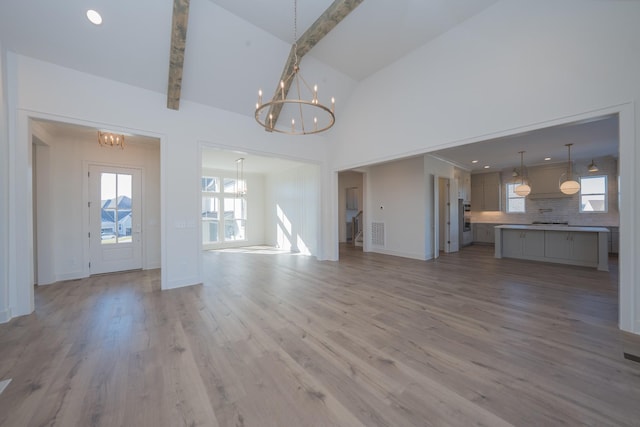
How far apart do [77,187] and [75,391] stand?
4850 mm

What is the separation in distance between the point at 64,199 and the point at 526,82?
8235 mm

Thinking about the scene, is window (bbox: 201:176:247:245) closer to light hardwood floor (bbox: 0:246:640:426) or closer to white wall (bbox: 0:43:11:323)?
light hardwood floor (bbox: 0:246:640:426)

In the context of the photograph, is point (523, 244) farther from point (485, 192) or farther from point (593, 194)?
point (593, 194)

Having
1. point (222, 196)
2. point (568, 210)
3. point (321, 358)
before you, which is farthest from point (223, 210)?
point (568, 210)

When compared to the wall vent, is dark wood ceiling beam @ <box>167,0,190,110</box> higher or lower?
higher

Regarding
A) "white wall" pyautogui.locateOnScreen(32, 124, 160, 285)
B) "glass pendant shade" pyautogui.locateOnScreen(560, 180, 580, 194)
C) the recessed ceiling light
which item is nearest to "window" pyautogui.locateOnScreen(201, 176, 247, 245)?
"white wall" pyautogui.locateOnScreen(32, 124, 160, 285)

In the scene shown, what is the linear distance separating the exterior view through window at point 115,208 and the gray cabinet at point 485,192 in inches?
456

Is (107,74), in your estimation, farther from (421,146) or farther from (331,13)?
(421,146)

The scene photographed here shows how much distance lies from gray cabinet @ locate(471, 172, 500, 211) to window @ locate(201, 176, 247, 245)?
9.27 meters

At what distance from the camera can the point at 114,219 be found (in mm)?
5332

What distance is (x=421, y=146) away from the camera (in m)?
4.52

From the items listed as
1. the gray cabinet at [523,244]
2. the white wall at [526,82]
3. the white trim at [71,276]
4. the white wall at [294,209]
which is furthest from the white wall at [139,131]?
the gray cabinet at [523,244]

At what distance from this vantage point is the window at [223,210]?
9133 mm

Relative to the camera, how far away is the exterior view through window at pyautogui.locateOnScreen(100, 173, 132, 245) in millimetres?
5254
